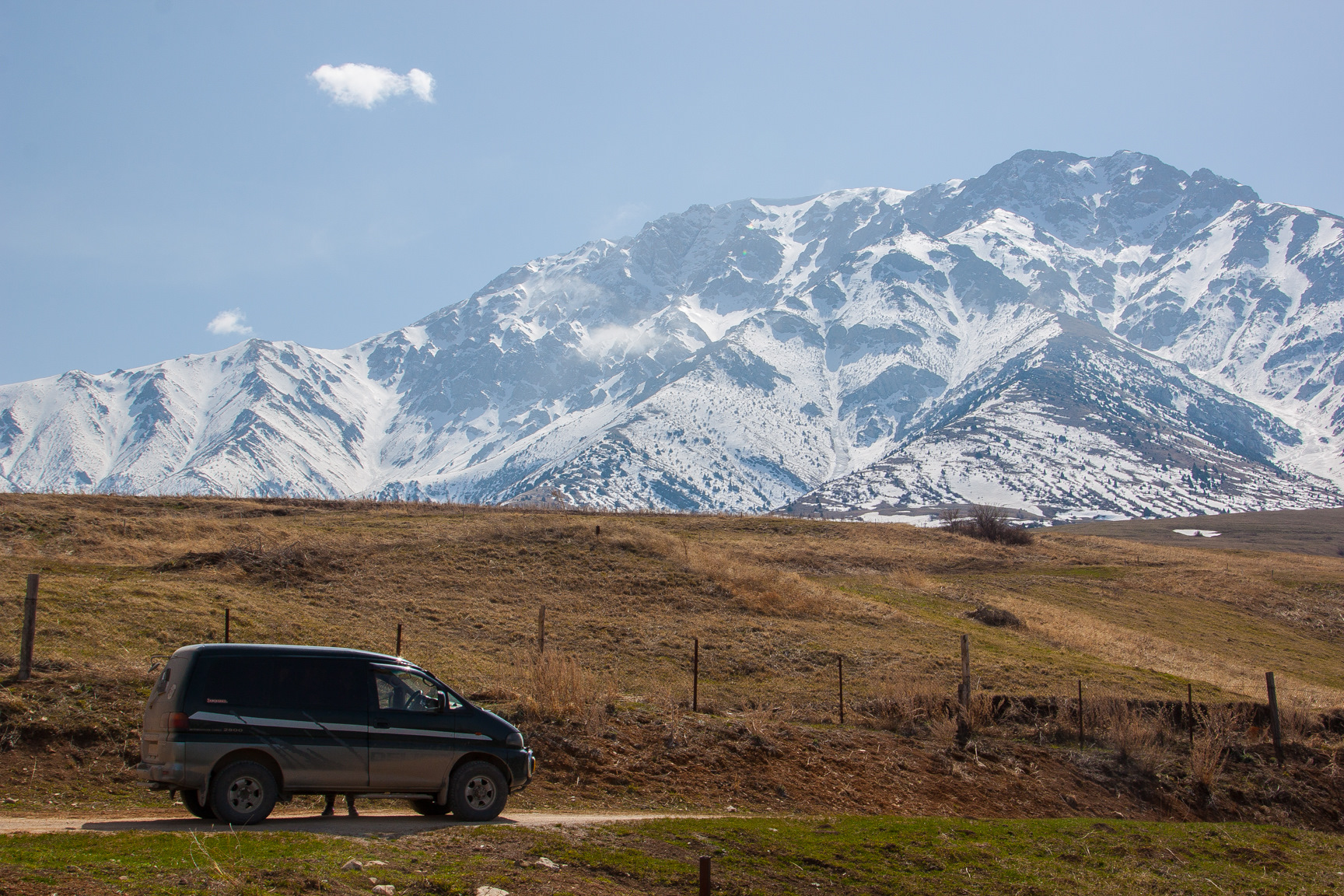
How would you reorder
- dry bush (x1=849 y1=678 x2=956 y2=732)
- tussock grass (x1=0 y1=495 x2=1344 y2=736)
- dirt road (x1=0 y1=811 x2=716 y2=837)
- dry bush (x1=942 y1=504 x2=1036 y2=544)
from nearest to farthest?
dirt road (x1=0 y1=811 x2=716 y2=837) → dry bush (x1=849 y1=678 x2=956 y2=732) → tussock grass (x1=0 y1=495 x2=1344 y2=736) → dry bush (x1=942 y1=504 x2=1036 y2=544)

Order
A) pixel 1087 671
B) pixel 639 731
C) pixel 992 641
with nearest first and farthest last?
pixel 639 731, pixel 1087 671, pixel 992 641

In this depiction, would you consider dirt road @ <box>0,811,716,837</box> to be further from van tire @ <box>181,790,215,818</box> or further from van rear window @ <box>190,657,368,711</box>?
van rear window @ <box>190,657,368,711</box>

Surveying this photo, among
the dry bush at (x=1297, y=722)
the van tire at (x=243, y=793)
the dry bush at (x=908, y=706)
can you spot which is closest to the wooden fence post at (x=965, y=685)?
the dry bush at (x=908, y=706)

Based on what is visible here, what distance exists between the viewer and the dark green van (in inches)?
486

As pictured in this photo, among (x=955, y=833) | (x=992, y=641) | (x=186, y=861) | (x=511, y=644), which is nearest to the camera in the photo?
(x=186, y=861)

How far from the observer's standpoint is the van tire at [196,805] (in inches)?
496

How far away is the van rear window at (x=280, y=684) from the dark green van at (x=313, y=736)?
12 mm

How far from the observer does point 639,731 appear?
1912 centimetres

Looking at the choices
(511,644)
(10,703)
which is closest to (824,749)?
(511,644)

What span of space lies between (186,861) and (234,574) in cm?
2756

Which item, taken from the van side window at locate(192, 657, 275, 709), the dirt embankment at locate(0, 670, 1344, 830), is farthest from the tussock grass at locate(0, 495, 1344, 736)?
the van side window at locate(192, 657, 275, 709)

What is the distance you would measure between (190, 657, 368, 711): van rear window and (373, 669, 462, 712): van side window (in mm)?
234

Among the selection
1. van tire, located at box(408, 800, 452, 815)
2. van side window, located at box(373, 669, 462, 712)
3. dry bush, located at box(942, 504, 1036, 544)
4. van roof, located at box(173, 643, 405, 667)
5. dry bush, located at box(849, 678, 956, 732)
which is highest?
dry bush, located at box(942, 504, 1036, 544)

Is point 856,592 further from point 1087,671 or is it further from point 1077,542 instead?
point 1077,542
